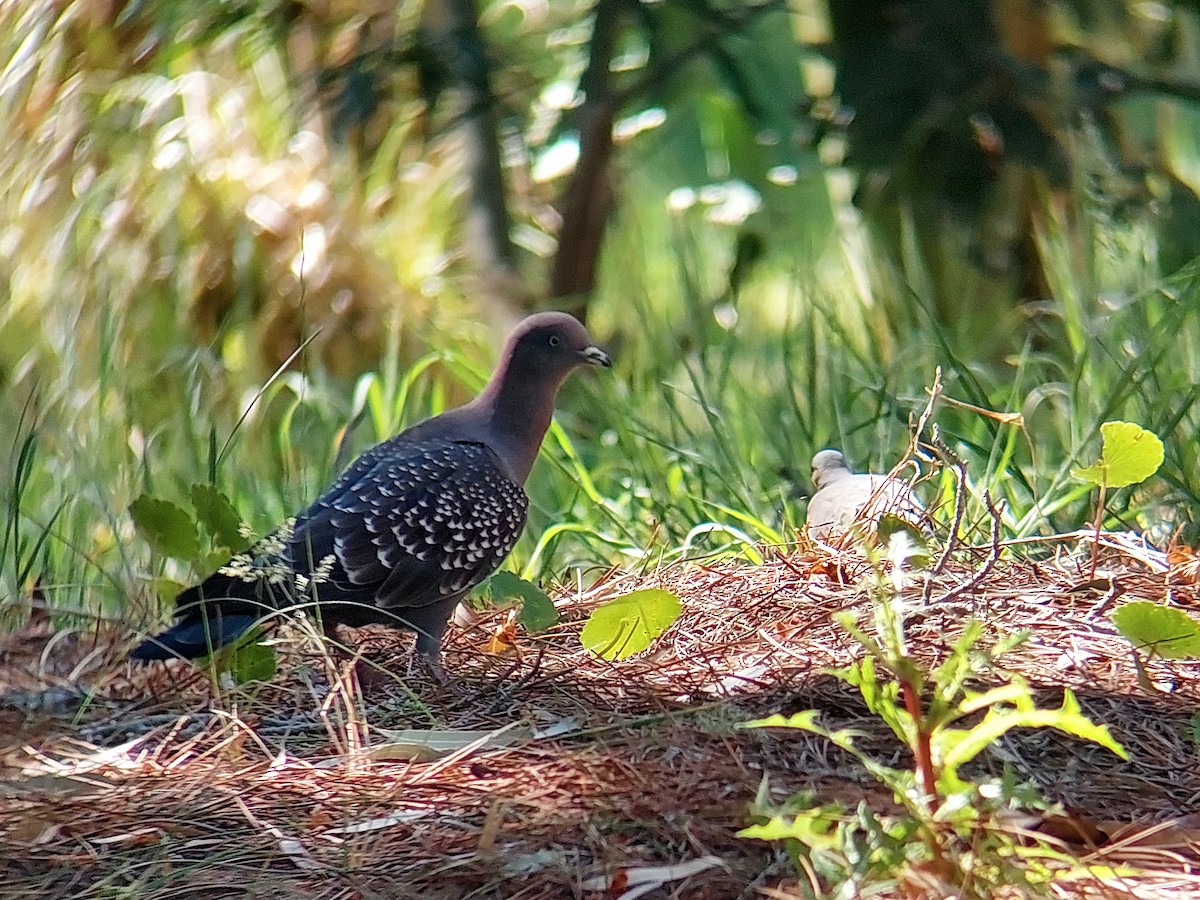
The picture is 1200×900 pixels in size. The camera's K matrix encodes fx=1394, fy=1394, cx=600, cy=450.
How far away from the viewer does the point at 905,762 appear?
73.9 inches

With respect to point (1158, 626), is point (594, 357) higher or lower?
lower

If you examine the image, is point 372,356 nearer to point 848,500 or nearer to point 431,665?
point 848,500

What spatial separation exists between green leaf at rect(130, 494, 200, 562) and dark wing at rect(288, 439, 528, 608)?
20cm

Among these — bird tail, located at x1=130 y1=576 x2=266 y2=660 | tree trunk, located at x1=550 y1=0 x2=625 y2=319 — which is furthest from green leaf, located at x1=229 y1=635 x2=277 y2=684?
tree trunk, located at x1=550 y1=0 x2=625 y2=319

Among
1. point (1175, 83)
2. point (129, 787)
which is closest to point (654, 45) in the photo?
point (1175, 83)

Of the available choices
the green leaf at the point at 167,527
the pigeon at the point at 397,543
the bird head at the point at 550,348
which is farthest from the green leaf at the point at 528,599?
the bird head at the point at 550,348

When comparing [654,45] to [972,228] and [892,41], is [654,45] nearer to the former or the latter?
[892,41]

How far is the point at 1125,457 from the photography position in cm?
219

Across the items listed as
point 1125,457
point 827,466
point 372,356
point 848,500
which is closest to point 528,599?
point 848,500

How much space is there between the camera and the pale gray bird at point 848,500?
2611 millimetres

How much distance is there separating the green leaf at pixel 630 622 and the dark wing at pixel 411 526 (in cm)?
56

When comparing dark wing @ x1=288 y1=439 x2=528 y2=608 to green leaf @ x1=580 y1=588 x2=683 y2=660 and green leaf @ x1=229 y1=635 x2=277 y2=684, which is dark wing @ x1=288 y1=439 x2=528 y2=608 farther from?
green leaf @ x1=580 y1=588 x2=683 y2=660

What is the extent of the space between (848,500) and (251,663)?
1.27 meters

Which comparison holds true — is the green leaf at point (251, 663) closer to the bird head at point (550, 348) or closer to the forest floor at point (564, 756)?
the forest floor at point (564, 756)
